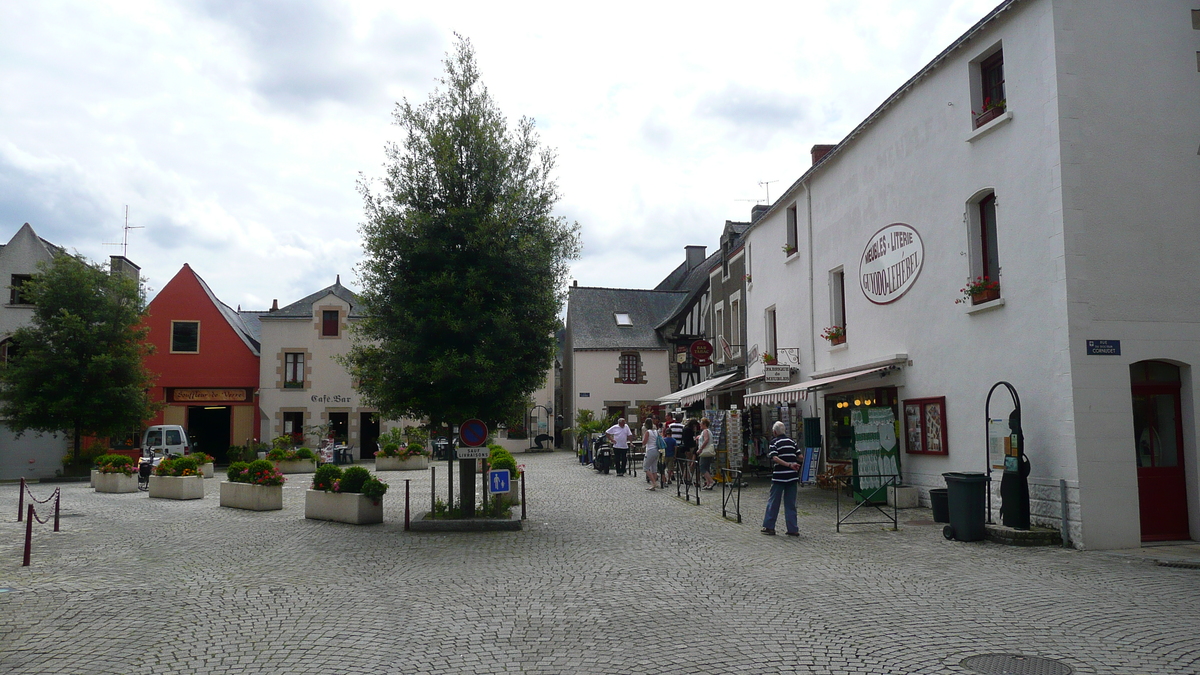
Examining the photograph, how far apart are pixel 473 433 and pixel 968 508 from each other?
694 centimetres

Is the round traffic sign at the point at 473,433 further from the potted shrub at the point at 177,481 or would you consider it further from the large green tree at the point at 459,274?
the potted shrub at the point at 177,481

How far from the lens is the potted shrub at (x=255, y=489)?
1612cm

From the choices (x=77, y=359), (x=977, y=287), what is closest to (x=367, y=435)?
(x=77, y=359)

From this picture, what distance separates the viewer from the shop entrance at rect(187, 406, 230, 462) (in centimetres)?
3666

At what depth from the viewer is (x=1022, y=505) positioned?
10805 mm

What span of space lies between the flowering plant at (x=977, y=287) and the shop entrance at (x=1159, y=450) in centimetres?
214

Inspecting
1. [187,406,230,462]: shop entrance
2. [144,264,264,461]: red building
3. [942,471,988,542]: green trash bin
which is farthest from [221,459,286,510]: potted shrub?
[187,406,230,462]: shop entrance

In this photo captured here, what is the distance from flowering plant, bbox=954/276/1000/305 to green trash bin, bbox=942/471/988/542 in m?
2.95

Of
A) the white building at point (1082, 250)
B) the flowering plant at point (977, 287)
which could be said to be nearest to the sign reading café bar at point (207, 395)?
the white building at point (1082, 250)

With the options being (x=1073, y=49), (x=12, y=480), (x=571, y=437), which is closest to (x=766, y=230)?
(x=1073, y=49)

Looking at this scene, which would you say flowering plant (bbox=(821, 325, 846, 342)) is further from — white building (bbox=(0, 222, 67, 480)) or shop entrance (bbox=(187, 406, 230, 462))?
shop entrance (bbox=(187, 406, 230, 462))

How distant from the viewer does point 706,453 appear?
1842cm

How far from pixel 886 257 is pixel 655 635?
1100cm

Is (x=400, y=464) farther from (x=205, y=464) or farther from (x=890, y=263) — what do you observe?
(x=890, y=263)
